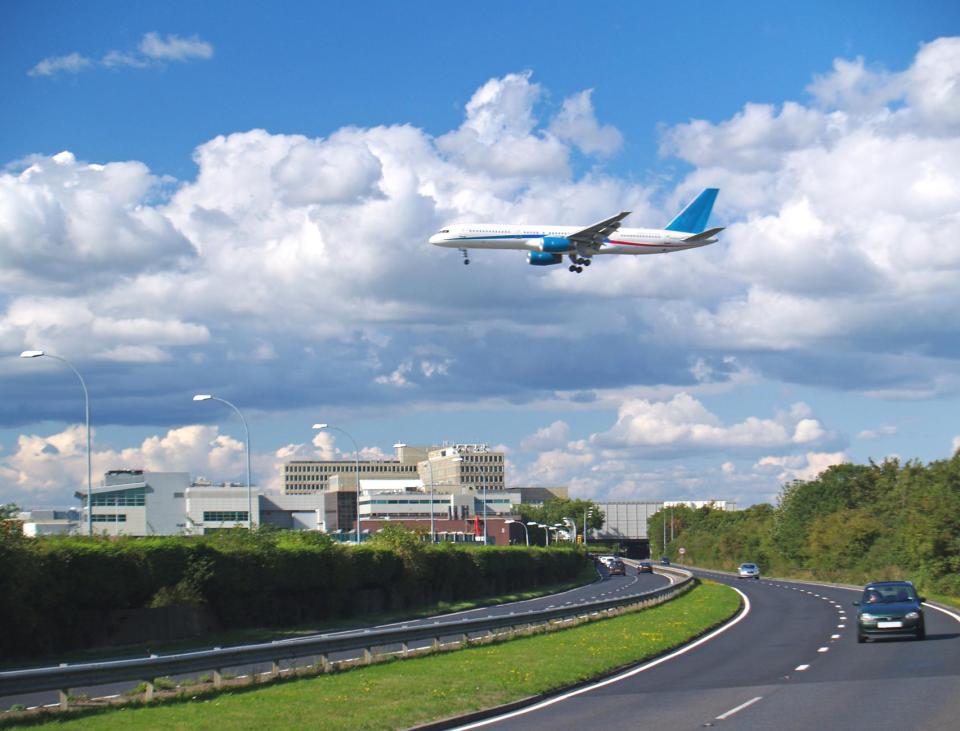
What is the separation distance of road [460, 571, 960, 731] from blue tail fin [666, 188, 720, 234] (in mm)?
47232

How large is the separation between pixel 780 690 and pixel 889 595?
10.7 m

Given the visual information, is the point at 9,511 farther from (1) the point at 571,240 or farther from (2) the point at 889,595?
(1) the point at 571,240

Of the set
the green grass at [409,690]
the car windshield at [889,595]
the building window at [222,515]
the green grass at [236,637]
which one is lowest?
the green grass at [236,637]

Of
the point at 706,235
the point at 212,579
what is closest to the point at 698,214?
the point at 706,235

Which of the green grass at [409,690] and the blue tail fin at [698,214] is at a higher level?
the blue tail fin at [698,214]

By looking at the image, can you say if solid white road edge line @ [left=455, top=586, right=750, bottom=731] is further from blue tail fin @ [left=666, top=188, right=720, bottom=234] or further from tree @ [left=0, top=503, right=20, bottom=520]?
blue tail fin @ [left=666, top=188, right=720, bottom=234]

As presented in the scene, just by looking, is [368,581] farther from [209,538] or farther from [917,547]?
[917,547]

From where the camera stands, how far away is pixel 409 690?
19.7 metres

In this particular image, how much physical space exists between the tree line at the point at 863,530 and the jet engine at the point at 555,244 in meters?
21.8

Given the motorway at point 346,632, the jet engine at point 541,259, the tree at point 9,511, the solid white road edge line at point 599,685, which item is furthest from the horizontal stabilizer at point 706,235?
the tree at point 9,511

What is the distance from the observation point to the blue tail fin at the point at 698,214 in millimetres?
75688

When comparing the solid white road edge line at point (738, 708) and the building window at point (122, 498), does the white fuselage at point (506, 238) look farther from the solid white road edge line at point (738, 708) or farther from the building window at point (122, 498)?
the building window at point (122, 498)

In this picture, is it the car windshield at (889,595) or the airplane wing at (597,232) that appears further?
the airplane wing at (597,232)

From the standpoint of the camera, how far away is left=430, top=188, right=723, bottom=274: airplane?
56.2 m
